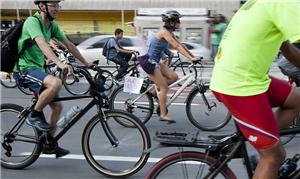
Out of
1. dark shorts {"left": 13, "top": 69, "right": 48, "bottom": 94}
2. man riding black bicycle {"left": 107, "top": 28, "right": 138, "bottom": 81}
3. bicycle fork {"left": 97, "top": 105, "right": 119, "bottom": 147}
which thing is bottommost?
man riding black bicycle {"left": 107, "top": 28, "right": 138, "bottom": 81}

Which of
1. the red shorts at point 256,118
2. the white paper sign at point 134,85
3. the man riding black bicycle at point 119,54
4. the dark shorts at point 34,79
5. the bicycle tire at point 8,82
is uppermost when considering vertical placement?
the red shorts at point 256,118

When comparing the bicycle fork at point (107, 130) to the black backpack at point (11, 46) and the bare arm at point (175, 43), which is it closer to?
the black backpack at point (11, 46)

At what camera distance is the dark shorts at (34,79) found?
14.0ft

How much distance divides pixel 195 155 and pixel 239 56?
75 centimetres

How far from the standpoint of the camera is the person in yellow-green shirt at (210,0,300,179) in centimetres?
253

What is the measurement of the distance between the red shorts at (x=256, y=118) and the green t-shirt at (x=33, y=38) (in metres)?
2.20

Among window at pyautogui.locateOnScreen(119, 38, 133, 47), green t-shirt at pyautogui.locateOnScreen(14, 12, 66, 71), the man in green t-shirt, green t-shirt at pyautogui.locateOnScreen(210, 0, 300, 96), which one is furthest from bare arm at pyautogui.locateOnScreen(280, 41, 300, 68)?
window at pyautogui.locateOnScreen(119, 38, 133, 47)

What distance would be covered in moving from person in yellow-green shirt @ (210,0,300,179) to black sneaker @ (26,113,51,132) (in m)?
2.12

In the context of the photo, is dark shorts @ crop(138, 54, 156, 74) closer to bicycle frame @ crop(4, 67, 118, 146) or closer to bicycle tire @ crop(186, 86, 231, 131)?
bicycle tire @ crop(186, 86, 231, 131)

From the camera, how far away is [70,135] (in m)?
5.98

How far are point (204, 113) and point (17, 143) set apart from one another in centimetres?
293

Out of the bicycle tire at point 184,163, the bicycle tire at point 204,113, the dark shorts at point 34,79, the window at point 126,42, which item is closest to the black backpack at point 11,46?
the dark shorts at point 34,79

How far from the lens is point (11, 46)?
4266mm

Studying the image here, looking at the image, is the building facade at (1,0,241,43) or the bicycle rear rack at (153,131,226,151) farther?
the building facade at (1,0,241,43)
